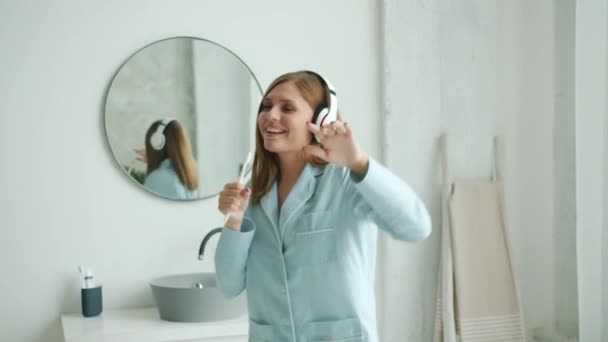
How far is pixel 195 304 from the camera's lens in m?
2.17

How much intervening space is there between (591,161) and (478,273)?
26.8 inches

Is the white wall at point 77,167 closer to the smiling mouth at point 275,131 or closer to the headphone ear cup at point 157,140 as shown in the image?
the headphone ear cup at point 157,140

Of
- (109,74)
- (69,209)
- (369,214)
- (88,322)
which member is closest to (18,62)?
(109,74)

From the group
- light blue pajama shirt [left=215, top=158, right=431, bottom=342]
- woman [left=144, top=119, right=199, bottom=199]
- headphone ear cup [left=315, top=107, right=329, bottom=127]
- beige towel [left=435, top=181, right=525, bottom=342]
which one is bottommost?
beige towel [left=435, top=181, right=525, bottom=342]

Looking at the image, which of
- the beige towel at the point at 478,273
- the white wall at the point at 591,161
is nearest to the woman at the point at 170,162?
the beige towel at the point at 478,273

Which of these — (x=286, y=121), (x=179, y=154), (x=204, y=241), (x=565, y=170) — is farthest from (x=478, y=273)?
(x=286, y=121)

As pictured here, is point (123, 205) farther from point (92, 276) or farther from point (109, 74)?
point (109, 74)

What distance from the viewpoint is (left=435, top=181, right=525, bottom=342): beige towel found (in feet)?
8.61

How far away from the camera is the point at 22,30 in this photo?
2.36 meters

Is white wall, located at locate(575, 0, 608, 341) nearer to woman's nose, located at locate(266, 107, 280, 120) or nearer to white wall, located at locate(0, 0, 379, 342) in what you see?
white wall, located at locate(0, 0, 379, 342)

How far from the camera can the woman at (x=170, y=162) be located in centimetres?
248

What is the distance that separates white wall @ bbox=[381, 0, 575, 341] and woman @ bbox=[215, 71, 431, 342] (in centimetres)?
137

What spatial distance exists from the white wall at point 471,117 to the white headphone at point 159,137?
2.82ft

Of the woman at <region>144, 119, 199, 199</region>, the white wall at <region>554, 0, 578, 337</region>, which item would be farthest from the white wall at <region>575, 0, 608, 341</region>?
the woman at <region>144, 119, 199, 199</region>
